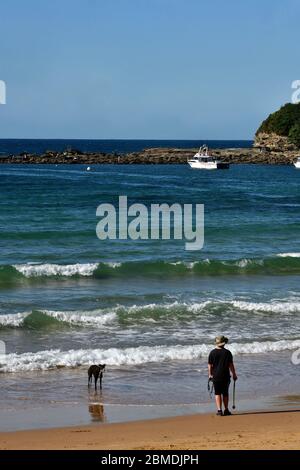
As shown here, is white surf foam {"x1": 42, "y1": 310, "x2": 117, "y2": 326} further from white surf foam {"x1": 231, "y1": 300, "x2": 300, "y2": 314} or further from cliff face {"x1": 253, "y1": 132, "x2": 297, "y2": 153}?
cliff face {"x1": 253, "y1": 132, "x2": 297, "y2": 153}

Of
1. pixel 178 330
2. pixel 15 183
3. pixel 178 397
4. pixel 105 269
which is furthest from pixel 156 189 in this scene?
pixel 178 397

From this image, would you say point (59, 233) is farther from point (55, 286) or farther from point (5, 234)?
point (55, 286)

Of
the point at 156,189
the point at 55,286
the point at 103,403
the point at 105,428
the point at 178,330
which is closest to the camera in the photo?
the point at 105,428

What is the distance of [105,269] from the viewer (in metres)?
29.1

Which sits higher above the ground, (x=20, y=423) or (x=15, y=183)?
(x=15, y=183)

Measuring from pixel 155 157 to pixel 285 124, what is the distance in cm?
2883

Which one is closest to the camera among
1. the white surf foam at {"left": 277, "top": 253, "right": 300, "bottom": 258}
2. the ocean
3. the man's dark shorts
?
the man's dark shorts

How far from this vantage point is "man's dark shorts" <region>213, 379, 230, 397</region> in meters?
13.9

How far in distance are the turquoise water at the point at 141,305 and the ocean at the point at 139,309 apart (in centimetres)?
4

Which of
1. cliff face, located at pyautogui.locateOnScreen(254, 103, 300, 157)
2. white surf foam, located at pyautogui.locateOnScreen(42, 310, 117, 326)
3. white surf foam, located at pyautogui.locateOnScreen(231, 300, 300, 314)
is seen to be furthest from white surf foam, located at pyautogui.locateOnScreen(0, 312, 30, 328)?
cliff face, located at pyautogui.locateOnScreen(254, 103, 300, 157)

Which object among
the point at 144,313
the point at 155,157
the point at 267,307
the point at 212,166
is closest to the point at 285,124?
the point at 155,157

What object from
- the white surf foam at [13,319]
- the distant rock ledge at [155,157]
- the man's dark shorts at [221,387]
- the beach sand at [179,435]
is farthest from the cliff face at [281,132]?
the beach sand at [179,435]

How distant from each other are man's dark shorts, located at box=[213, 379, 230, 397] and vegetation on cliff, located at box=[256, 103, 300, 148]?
411 ft

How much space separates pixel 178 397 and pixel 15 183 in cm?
5634
